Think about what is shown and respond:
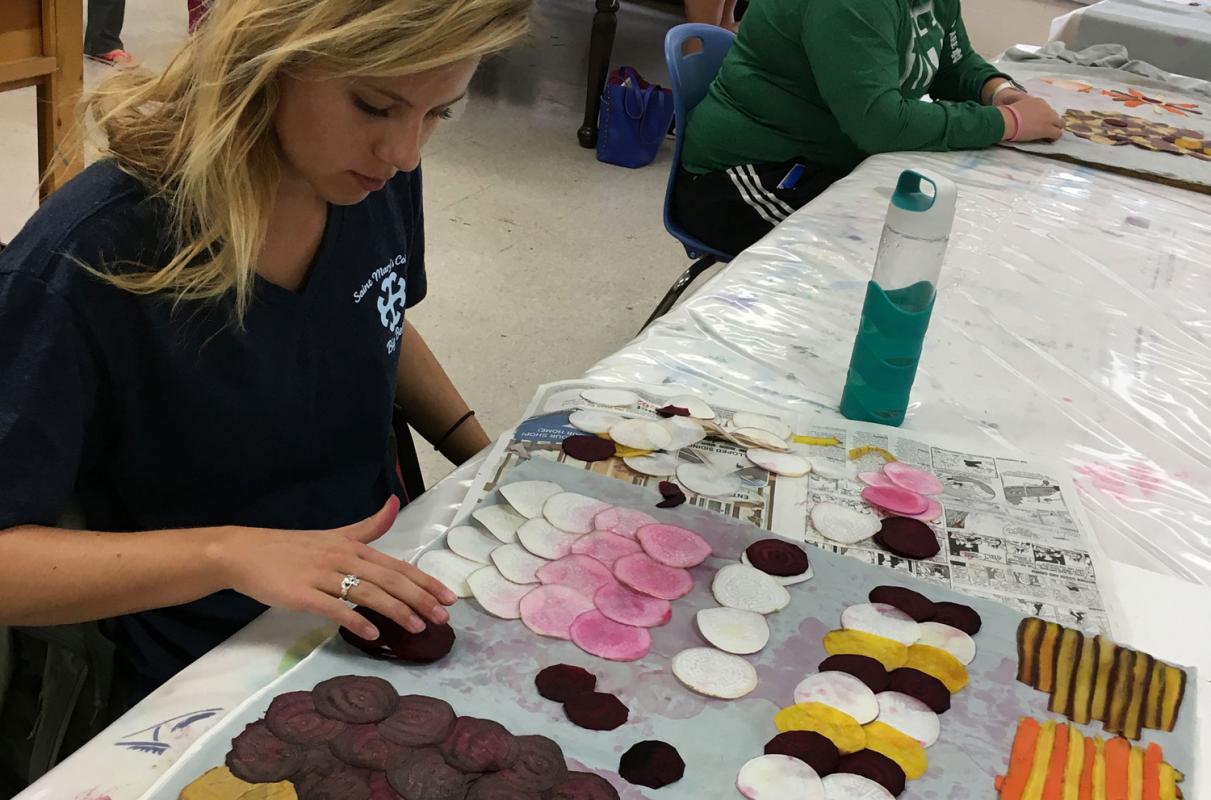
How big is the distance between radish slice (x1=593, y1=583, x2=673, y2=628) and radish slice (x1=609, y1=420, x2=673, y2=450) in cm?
19

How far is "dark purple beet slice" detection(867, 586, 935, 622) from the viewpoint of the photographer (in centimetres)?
77

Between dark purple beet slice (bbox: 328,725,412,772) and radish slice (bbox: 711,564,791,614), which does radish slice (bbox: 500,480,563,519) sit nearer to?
radish slice (bbox: 711,564,791,614)

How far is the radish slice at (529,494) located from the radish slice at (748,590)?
0.15 m

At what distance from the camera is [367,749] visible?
0.59m

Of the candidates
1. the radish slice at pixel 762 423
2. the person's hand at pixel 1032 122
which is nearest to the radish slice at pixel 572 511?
the radish slice at pixel 762 423

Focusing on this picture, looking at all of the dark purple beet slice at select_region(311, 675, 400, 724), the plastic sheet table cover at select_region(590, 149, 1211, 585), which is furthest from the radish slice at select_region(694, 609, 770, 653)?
the plastic sheet table cover at select_region(590, 149, 1211, 585)

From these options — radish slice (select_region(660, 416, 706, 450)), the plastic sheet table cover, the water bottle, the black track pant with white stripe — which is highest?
the water bottle

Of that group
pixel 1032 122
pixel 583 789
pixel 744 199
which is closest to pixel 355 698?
pixel 583 789

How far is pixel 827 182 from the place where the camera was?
1.98 metres

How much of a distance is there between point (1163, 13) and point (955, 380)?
2.40m

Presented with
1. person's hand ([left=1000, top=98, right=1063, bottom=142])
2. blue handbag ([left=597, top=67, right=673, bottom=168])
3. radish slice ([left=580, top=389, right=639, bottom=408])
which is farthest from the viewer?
blue handbag ([left=597, top=67, right=673, bottom=168])

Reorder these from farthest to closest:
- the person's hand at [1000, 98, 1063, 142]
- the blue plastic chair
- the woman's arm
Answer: the blue plastic chair → the person's hand at [1000, 98, 1063, 142] → the woman's arm

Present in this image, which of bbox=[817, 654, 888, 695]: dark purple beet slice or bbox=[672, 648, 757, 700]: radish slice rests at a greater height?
bbox=[817, 654, 888, 695]: dark purple beet slice

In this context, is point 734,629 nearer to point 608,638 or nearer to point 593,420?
point 608,638
